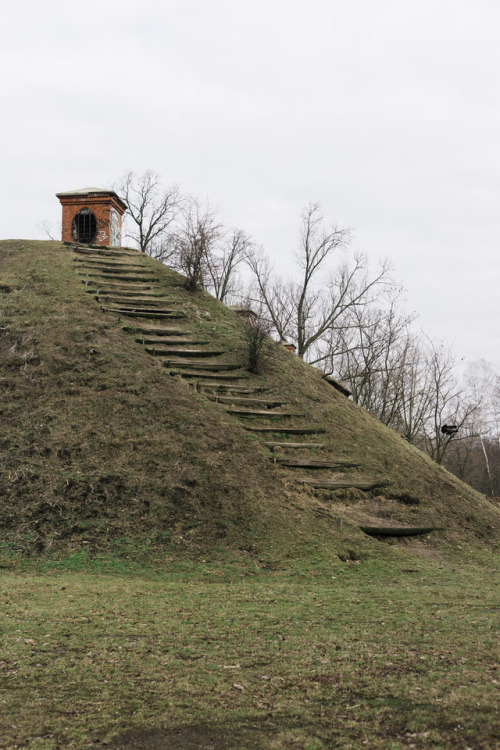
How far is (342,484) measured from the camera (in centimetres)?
1352

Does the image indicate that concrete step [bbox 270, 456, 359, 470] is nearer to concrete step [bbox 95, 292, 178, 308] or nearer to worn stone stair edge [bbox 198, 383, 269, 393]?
worn stone stair edge [bbox 198, 383, 269, 393]

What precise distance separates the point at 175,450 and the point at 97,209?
15.6 m

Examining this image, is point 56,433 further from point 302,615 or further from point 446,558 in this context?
point 446,558

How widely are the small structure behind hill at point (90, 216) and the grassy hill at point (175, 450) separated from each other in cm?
546

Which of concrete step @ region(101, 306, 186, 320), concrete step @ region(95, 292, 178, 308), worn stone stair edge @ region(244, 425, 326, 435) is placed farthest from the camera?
concrete step @ region(95, 292, 178, 308)

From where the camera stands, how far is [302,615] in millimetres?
7160

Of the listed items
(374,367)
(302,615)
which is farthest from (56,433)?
(374,367)

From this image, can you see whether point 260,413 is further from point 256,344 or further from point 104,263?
point 104,263

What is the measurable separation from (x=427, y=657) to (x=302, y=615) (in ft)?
6.98

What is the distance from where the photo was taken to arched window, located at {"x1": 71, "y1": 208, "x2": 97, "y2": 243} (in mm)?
25000

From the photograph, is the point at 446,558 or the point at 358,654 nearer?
the point at 358,654

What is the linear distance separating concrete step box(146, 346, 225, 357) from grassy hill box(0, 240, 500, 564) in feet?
0.14

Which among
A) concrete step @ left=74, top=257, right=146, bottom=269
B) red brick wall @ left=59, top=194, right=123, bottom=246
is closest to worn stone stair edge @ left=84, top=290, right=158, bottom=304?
concrete step @ left=74, top=257, right=146, bottom=269

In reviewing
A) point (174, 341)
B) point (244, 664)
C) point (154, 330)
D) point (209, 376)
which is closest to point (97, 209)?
point (154, 330)
